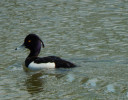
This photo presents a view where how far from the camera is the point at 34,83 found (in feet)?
39.8

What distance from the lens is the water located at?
10.9 meters

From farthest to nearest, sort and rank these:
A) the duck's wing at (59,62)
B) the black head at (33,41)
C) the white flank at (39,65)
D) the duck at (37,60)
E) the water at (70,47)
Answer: the black head at (33,41) < the white flank at (39,65) < the duck at (37,60) < the duck's wing at (59,62) < the water at (70,47)

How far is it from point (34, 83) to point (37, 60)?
1.71 m

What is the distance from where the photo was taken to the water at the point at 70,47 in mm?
10945

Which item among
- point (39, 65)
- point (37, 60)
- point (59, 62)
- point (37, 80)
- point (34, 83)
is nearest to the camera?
point (34, 83)

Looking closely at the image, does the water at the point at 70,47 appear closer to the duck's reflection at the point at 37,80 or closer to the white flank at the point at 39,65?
the duck's reflection at the point at 37,80

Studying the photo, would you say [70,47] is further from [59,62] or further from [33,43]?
[59,62]

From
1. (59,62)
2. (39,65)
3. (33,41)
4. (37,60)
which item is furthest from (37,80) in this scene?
(33,41)

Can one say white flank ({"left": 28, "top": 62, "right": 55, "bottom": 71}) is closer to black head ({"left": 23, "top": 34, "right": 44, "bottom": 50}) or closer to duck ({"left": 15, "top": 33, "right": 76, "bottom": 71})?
duck ({"left": 15, "top": 33, "right": 76, "bottom": 71})

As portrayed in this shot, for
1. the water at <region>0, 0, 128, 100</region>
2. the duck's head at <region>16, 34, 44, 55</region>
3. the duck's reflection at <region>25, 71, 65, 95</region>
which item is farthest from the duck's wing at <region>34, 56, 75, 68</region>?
the duck's head at <region>16, 34, 44, 55</region>

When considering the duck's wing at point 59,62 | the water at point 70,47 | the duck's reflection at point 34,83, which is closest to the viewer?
the water at point 70,47

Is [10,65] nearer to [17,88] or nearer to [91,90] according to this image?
[17,88]

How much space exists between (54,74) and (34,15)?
23.5 ft

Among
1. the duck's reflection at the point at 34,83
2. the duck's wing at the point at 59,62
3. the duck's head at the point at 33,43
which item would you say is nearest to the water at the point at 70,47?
the duck's reflection at the point at 34,83
